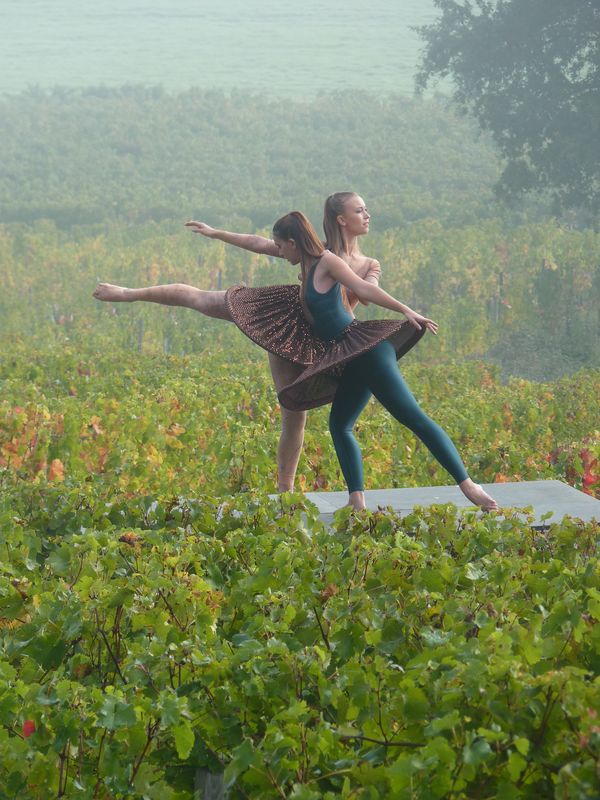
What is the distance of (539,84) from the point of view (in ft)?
96.1

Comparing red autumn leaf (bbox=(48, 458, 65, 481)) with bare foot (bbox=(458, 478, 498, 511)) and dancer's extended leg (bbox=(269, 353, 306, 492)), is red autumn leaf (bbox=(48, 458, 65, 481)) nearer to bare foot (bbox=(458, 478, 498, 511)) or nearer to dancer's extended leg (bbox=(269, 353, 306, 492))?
dancer's extended leg (bbox=(269, 353, 306, 492))

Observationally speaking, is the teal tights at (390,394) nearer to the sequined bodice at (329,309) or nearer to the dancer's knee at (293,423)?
the sequined bodice at (329,309)

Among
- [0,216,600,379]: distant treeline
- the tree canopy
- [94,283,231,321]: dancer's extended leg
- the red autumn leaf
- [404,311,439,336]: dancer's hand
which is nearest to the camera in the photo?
[404,311,439,336]: dancer's hand

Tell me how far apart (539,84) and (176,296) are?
78.1 feet

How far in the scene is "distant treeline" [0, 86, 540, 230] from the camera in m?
51.1

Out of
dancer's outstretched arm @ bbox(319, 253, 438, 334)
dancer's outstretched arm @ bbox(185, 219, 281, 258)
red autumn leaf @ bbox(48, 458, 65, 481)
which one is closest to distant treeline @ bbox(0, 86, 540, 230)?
red autumn leaf @ bbox(48, 458, 65, 481)

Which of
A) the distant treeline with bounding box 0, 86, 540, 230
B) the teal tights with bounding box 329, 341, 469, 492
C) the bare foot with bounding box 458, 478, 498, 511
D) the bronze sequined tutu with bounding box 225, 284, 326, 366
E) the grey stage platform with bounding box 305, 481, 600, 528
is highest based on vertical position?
the bronze sequined tutu with bounding box 225, 284, 326, 366

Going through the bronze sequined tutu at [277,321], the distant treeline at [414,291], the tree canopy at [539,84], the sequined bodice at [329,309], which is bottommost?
the distant treeline at [414,291]

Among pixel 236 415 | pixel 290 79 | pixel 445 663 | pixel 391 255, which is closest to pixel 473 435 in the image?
pixel 236 415

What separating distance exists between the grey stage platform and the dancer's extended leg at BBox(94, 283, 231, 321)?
1272mm

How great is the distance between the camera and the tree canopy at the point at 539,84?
91.8 feet

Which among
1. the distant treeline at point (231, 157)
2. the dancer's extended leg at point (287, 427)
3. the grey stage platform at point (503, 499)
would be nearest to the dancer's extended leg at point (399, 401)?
the dancer's extended leg at point (287, 427)

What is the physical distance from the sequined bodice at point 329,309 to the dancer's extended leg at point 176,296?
485mm

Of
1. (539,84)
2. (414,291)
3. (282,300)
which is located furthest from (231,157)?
(282,300)
